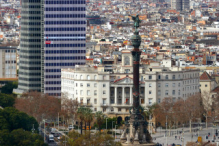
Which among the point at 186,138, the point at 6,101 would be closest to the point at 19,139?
the point at 186,138

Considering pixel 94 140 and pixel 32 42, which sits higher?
pixel 32 42

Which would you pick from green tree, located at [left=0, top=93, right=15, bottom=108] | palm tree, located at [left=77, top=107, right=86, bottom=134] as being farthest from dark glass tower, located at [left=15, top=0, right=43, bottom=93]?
palm tree, located at [left=77, top=107, right=86, bottom=134]

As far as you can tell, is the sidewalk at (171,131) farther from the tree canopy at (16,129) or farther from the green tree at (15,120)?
the tree canopy at (16,129)

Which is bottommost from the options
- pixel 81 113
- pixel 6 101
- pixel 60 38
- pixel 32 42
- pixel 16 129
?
pixel 16 129

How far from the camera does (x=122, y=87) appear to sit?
152500 mm

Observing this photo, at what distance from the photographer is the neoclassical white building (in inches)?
5965

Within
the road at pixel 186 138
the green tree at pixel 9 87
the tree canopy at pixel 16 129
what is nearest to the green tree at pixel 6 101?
the tree canopy at pixel 16 129

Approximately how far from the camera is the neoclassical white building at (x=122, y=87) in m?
152

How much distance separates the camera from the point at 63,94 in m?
157

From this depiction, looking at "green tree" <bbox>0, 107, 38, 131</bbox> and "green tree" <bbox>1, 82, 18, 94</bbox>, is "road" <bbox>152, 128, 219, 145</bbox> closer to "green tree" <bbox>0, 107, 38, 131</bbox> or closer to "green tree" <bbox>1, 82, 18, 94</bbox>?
"green tree" <bbox>0, 107, 38, 131</bbox>

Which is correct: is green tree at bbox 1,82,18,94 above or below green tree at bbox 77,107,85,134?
above

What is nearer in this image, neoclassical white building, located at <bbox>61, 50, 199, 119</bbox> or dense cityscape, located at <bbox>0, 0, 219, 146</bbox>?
dense cityscape, located at <bbox>0, 0, 219, 146</bbox>

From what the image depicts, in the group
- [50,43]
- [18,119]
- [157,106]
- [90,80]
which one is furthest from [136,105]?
[50,43]

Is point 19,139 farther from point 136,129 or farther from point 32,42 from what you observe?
point 32,42
